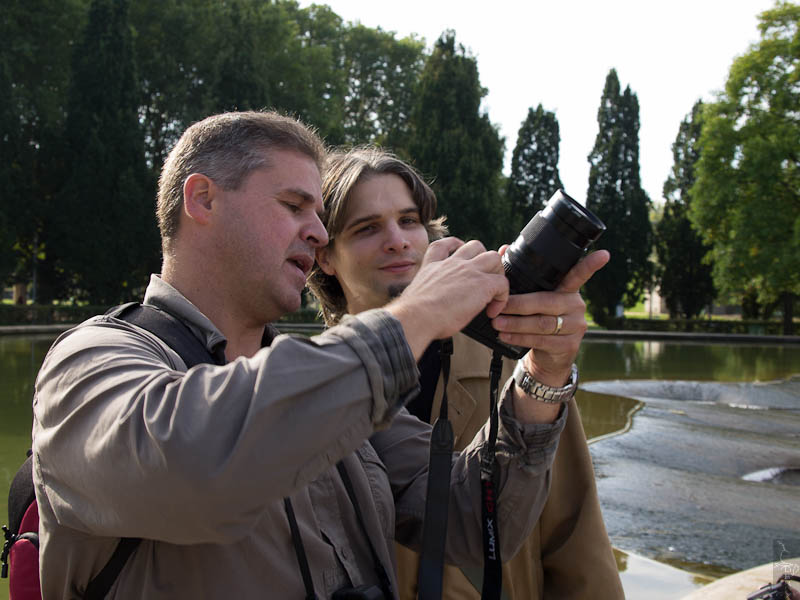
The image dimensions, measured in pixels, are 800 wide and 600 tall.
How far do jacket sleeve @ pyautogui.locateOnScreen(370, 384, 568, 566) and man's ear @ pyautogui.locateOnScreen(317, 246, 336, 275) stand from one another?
97 cm

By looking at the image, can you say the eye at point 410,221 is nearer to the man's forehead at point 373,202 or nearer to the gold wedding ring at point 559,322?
the man's forehead at point 373,202

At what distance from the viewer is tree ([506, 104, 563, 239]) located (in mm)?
39094

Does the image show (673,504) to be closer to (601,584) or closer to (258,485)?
(601,584)

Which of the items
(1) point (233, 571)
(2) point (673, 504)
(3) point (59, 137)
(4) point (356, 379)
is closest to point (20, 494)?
(1) point (233, 571)

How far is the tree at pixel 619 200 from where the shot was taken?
38094 millimetres

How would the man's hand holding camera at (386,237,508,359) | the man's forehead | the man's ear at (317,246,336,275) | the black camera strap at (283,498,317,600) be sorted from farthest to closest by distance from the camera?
the man's ear at (317,246,336,275), the man's forehead, the black camera strap at (283,498,317,600), the man's hand holding camera at (386,237,508,359)

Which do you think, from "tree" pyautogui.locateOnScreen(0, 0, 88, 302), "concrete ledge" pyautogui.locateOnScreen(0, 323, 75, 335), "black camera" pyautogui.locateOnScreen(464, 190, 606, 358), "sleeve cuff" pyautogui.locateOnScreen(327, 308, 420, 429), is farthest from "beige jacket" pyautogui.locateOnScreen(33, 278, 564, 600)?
"tree" pyautogui.locateOnScreen(0, 0, 88, 302)

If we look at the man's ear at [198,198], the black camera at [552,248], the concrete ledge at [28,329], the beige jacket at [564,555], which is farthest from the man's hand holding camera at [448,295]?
the concrete ledge at [28,329]

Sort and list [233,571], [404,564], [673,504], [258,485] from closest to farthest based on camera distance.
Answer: [258,485]
[233,571]
[404,564]
[673,504]

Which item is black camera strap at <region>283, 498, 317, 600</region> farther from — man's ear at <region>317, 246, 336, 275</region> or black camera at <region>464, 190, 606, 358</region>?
man's ear at <region>317, 246, 336, 275</region>

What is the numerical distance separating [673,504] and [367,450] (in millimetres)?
5460

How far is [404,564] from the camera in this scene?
2328mm

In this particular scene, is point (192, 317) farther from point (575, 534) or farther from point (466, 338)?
point (575, 534)

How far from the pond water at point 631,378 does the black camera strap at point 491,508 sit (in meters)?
2.94
